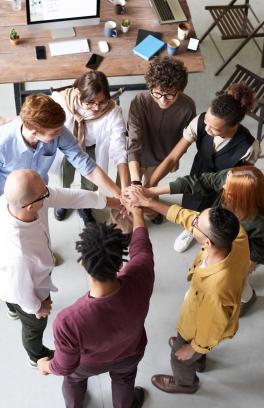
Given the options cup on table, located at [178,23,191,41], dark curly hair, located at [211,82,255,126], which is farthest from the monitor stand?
dark curly hair, located at [211,82,255,126]

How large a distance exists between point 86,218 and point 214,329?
5.28 ft

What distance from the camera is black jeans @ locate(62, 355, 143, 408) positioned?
91.2 inches

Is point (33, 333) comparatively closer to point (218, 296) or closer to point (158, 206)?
point (158, 206)

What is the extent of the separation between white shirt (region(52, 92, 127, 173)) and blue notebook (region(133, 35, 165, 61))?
818mm

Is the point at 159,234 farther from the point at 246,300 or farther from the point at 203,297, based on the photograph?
the point at 203,297

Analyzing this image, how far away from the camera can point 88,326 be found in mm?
1933

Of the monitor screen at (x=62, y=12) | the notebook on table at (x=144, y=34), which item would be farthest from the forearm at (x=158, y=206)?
the monitor screen at (x=62, y=12)

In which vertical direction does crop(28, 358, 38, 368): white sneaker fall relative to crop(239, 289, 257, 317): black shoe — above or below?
below

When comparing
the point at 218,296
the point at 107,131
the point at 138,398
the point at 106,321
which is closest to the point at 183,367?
the point at 138,398

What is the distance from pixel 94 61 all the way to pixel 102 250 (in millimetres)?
2148

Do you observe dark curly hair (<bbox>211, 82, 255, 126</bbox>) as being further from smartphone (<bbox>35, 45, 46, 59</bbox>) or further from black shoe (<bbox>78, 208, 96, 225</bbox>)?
smartphone (<bbox>35, 45, 46, 59</bbox>)

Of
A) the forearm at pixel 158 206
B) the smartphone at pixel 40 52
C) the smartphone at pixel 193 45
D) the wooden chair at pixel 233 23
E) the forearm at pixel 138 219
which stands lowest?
the forearm at pixel 158 206

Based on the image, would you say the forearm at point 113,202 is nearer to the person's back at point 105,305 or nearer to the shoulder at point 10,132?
the shoulder at point 10,132

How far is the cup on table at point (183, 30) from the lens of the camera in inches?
150
